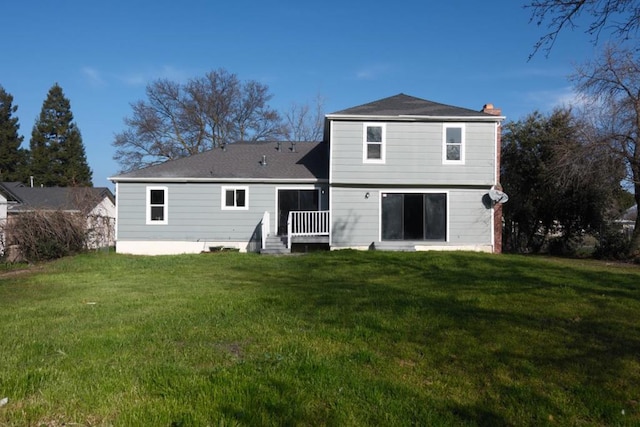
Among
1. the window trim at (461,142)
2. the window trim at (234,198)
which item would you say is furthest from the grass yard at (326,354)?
the window trim at (234,198)

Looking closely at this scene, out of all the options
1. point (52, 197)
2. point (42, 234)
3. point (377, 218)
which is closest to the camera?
point (42, 234)

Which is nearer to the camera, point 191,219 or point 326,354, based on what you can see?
point 326,354

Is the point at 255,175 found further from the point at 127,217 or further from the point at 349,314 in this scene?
the point at 349,314

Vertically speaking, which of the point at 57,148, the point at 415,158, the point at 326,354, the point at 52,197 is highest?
the point at 57,148

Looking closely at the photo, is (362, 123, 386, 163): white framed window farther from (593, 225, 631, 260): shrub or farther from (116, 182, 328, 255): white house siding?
(593, 225, 631, 260): shrub

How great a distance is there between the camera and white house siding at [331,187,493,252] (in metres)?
17.0

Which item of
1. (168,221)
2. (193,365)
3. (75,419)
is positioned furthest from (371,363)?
(168,221)

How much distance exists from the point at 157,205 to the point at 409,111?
9.82 meters

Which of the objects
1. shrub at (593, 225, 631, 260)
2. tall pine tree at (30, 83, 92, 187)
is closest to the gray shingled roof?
shrub at (593, 225, 631, 260)

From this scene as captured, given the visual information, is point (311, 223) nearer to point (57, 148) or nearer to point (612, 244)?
point (612, 244)

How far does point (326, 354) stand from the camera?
4.61 meters

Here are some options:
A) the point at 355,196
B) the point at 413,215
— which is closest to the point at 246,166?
the point at 355,196

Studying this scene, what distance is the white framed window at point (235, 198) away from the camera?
17.9m

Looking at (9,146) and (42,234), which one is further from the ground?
(9,146)
